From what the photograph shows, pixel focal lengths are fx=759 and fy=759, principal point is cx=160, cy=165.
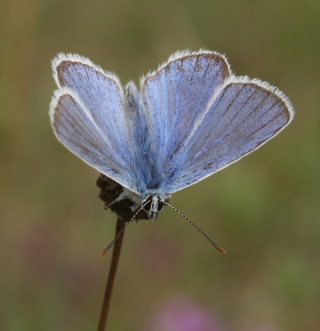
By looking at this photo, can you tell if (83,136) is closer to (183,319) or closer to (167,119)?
(167,119)

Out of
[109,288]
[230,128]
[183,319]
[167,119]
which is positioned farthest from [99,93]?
[183,319]

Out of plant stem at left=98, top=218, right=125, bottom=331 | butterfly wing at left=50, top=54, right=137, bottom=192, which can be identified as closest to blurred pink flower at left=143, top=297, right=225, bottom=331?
butterfly wing at left=50, top=54, right=137, bottom=192

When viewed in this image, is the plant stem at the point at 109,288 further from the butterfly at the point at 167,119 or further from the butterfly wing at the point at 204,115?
the butterfly wing at the point at 204,115

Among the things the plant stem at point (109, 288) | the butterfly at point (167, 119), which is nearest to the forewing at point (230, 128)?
Answer: the butterfly at point (167, 119)

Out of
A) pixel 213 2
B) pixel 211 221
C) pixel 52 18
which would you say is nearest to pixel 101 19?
pixel 52 18

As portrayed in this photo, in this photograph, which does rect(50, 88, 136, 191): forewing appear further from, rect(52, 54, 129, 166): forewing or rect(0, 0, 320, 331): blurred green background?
rect(0, 0, 320, 331): blurred green background
